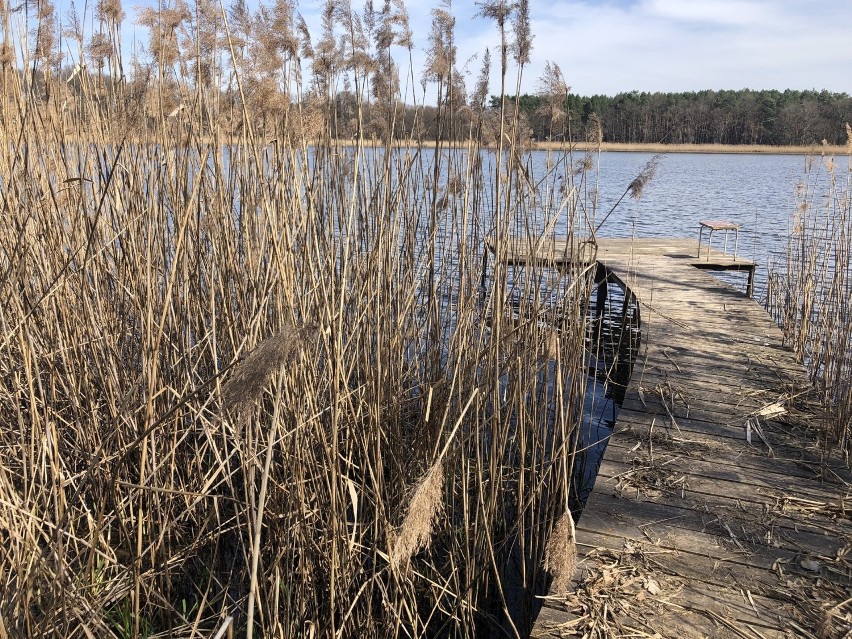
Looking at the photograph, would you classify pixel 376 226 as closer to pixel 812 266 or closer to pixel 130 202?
pixel 130 202

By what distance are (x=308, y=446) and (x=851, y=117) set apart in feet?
56.0

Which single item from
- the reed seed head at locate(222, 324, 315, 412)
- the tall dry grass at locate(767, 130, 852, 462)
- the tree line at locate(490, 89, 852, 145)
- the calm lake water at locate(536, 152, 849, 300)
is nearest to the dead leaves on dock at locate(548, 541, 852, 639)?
the tall dry grass at locate(767, 130, 852, 462)

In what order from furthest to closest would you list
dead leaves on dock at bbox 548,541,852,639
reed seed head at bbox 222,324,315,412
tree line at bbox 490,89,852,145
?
tree line at bbox 490,89,852,145
dead leaves on dock at bbox 548,541,852,639
reed seed head at bbox 222,324,315,412

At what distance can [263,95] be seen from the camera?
68.3 inches

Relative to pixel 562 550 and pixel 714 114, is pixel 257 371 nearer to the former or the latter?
pixel 562 550

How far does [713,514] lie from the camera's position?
2.10m

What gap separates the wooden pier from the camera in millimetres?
1638

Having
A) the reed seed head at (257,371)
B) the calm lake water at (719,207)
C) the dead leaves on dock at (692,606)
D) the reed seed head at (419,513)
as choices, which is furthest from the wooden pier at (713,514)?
the calm lake water at (719,207)

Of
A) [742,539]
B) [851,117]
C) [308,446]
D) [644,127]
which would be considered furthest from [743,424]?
A: [644,127]

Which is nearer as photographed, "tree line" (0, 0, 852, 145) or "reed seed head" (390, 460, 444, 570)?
"reed seed head" (390, 460, 444, 570)

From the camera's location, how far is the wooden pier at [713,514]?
164cm

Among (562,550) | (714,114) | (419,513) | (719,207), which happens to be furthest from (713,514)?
(714,114)

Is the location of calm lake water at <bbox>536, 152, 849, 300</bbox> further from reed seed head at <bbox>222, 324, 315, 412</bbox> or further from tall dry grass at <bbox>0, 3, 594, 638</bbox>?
reed seed head at <bbox>222, 324, 315, 412</bbox>

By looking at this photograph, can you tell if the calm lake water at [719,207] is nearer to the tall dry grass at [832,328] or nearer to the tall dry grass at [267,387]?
the tall dry grass at [832,328]
